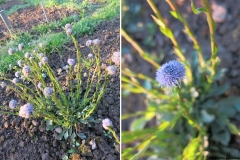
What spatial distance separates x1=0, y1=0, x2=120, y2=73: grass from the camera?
5.55ft

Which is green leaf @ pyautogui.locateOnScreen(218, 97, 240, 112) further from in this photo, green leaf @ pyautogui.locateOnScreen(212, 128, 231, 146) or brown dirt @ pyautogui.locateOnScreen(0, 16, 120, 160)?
brown dirt @ pyautogui.locateOnScreen(0, 16, 120, 160)

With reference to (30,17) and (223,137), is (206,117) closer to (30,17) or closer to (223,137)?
(223,137)

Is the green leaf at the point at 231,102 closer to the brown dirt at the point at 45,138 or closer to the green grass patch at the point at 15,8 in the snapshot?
the brown dirt at the point at 45,138

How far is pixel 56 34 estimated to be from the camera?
185 cm

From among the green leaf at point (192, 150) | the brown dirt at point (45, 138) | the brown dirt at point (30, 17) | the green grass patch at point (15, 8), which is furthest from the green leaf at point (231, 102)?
the green grass patch at point (15, 8)

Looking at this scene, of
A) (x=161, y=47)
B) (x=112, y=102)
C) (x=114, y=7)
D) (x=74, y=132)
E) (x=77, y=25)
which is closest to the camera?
(x=74, y=132)

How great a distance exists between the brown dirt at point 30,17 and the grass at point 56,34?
0.10 metres

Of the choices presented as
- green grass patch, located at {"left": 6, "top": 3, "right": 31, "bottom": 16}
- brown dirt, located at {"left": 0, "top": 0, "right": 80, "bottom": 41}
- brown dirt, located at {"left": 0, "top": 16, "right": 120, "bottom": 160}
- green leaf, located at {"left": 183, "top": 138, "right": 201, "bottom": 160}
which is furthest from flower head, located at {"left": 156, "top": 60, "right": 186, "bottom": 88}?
green grass patch, located at {"left": 6, "top": 3, "right": 31, "bottom": 16}

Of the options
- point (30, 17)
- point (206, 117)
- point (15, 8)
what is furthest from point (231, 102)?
point (15, 8)

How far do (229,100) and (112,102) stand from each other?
46 centimetres

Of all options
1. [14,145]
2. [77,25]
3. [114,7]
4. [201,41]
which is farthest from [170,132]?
[114,7]

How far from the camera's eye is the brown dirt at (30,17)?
2.16 metres

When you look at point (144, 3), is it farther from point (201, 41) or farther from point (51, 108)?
point (51, 108)

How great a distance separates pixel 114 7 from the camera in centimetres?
201
